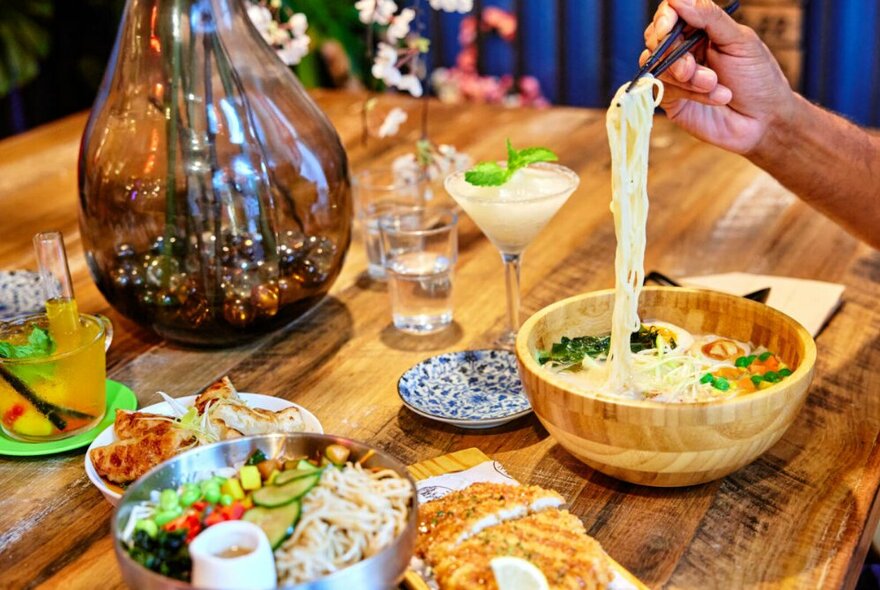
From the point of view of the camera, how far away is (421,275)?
1978 millimetres

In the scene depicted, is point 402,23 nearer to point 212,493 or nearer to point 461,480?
point 461,480

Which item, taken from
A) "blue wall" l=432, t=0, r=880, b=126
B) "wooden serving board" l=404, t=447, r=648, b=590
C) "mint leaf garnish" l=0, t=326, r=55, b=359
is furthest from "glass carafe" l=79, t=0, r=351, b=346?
"blue wall" l=432, t=0, r=880, b=126

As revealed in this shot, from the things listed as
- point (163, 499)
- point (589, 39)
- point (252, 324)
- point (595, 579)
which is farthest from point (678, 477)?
point (589, 39)

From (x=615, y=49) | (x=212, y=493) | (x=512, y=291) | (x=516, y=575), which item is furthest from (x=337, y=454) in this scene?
(x=615, y=49)

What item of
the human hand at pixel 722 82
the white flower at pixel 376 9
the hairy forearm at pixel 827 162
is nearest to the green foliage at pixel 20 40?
the white flower at pixel 376 9

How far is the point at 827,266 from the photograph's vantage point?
2.22m

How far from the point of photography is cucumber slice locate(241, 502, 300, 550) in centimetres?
113

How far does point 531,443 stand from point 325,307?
0.69 metres

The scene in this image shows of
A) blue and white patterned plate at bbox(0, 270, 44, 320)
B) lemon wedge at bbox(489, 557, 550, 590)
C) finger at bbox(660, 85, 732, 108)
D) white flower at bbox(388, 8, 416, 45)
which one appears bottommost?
blue and white patterned plate at bbox(0, 270, 44, 320)

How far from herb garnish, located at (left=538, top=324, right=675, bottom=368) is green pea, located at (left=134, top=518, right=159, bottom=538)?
0.63m

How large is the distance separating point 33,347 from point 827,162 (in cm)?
153

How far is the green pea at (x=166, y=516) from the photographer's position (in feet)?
3.81

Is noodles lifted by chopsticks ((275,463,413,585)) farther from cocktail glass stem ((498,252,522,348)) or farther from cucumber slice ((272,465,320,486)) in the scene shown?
cocktail glass stem ((498,252,522,348))

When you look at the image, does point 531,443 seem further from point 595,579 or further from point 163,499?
point 163,499
